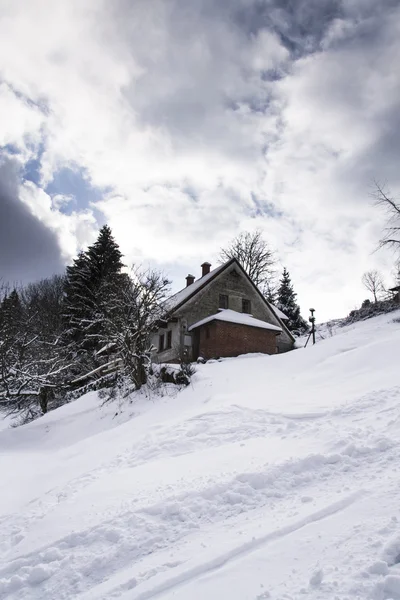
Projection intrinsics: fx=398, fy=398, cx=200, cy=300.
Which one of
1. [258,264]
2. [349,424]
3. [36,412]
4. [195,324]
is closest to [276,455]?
[349,424]

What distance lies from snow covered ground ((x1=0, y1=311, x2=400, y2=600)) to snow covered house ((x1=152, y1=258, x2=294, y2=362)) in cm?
1460

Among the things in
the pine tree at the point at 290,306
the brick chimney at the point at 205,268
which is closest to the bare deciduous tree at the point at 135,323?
the brick chimney at the point at 205,268

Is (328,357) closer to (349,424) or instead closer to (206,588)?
(349,424)

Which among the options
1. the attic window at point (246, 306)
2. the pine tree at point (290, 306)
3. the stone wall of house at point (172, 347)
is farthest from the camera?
the pine tree at point (290, 306)

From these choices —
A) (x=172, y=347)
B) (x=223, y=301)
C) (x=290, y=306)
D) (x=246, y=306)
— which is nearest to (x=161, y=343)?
(x=172, y=347)

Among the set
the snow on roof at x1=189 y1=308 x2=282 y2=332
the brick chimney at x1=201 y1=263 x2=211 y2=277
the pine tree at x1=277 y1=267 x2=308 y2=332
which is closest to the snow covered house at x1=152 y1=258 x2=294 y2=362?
the snow on roof at x1=189 y1=308 x2=282 y2=332

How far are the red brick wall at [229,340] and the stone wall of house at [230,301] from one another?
1.40m

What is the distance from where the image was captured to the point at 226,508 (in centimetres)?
468

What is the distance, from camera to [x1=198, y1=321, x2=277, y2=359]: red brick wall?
2434 centimetres

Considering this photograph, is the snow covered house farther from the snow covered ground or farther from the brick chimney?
the snow covered ground

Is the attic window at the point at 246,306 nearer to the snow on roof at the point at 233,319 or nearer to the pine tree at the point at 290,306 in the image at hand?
the snow on roof at the point at 233,319

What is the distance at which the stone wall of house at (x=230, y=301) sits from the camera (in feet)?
86.1

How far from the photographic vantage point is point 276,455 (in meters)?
5.96

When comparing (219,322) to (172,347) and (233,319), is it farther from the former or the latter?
(172,347)
